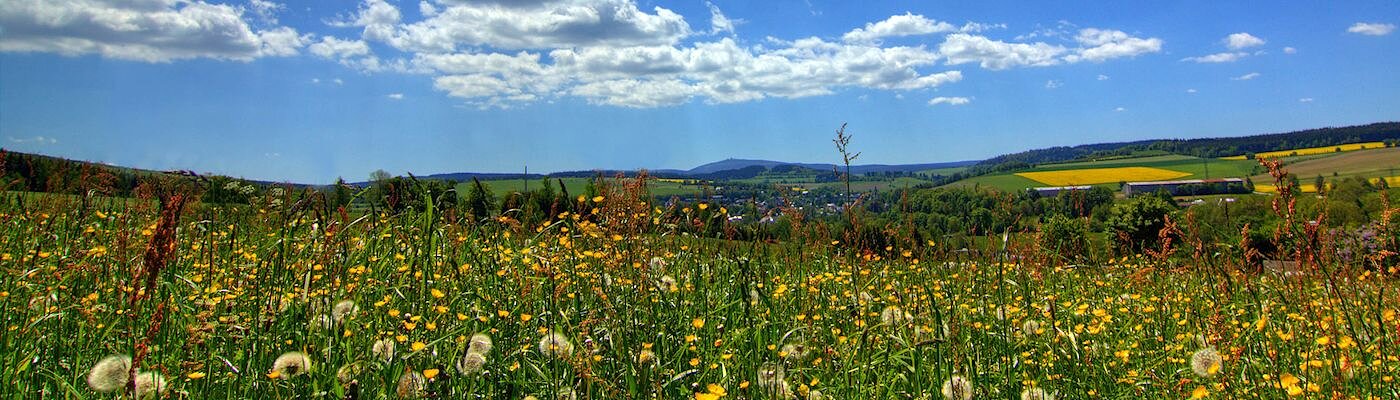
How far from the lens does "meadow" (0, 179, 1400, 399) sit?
275 cm

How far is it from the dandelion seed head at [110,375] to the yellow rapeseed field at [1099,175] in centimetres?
11930

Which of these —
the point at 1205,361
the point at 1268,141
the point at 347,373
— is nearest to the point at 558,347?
the point at 347,373

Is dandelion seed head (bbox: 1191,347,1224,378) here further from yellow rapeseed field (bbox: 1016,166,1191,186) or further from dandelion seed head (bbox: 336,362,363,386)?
yellow rapeseed field (bbox: 1016,166,1191,186)

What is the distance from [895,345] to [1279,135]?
186 m

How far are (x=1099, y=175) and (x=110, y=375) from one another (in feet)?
456

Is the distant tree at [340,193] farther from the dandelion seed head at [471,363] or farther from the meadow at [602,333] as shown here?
the dandelion seed head at [471,363]

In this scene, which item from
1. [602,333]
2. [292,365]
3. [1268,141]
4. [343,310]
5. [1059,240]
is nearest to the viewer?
[292,365]

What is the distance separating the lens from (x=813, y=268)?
20.3 feet

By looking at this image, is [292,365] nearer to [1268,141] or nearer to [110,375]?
[110,375]

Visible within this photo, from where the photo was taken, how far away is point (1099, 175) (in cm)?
12425

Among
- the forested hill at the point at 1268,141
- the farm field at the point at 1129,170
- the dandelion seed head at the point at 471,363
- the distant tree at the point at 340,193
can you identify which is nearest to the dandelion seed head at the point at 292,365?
the dandelion seed head at the point at 471,363

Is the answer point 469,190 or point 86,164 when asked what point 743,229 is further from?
point 86,164

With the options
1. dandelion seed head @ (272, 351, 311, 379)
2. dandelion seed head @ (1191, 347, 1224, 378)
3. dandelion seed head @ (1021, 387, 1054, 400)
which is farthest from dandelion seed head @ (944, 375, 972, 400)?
dandelion seed head @ (272, 351, 311, 379)

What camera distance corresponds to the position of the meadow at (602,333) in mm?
2754
